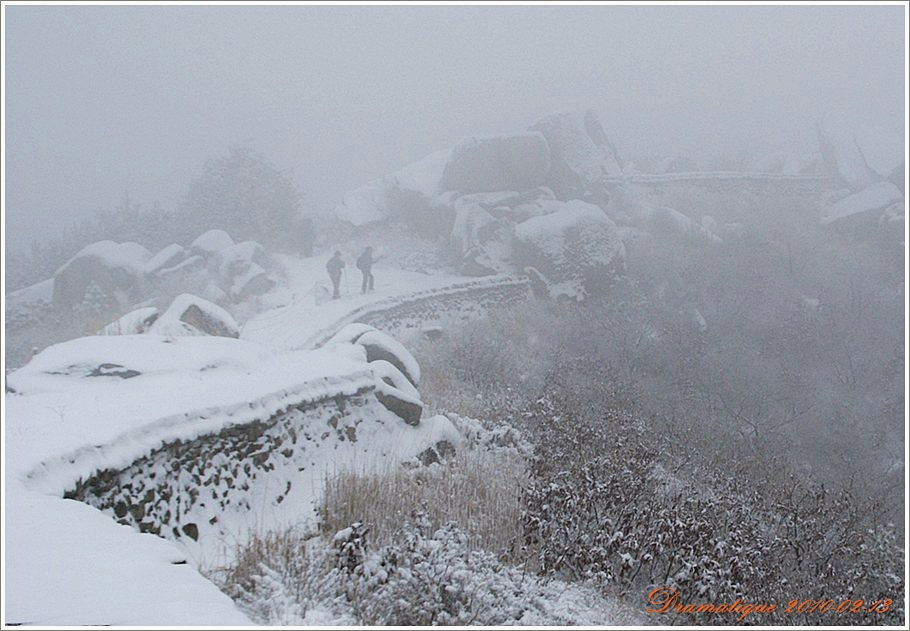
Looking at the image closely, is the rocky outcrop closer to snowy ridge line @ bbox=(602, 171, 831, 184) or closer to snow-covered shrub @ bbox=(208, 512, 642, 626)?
snow-covered shrub @ bbox=(208, 512, 642, 626)

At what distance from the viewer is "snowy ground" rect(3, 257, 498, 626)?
274 centimetres

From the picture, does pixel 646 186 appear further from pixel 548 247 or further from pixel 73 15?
pixel 73 15

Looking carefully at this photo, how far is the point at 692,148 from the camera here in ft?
126

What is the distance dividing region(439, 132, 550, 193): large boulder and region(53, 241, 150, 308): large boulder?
40.8 ft

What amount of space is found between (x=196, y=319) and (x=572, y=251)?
41.7ft

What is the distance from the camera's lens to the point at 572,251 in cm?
1967

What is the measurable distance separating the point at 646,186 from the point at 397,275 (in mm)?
14675

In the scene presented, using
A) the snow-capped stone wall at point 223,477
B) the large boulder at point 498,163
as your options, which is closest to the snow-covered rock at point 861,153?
the large boulder at point 498,163

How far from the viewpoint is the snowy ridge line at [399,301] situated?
41.8 ft

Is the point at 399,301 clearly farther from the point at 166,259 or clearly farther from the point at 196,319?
the point at 166,259

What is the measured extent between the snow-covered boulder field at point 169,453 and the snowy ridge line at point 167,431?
1 cm

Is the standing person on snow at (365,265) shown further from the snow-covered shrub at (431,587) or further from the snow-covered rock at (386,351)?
the snow-covered shrub at (431,587)

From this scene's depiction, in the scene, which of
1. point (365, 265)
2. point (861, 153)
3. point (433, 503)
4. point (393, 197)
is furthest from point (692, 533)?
point (861, 153)

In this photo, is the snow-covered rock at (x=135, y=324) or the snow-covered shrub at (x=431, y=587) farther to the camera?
the snow-covered rock at (x=135, y=324)
